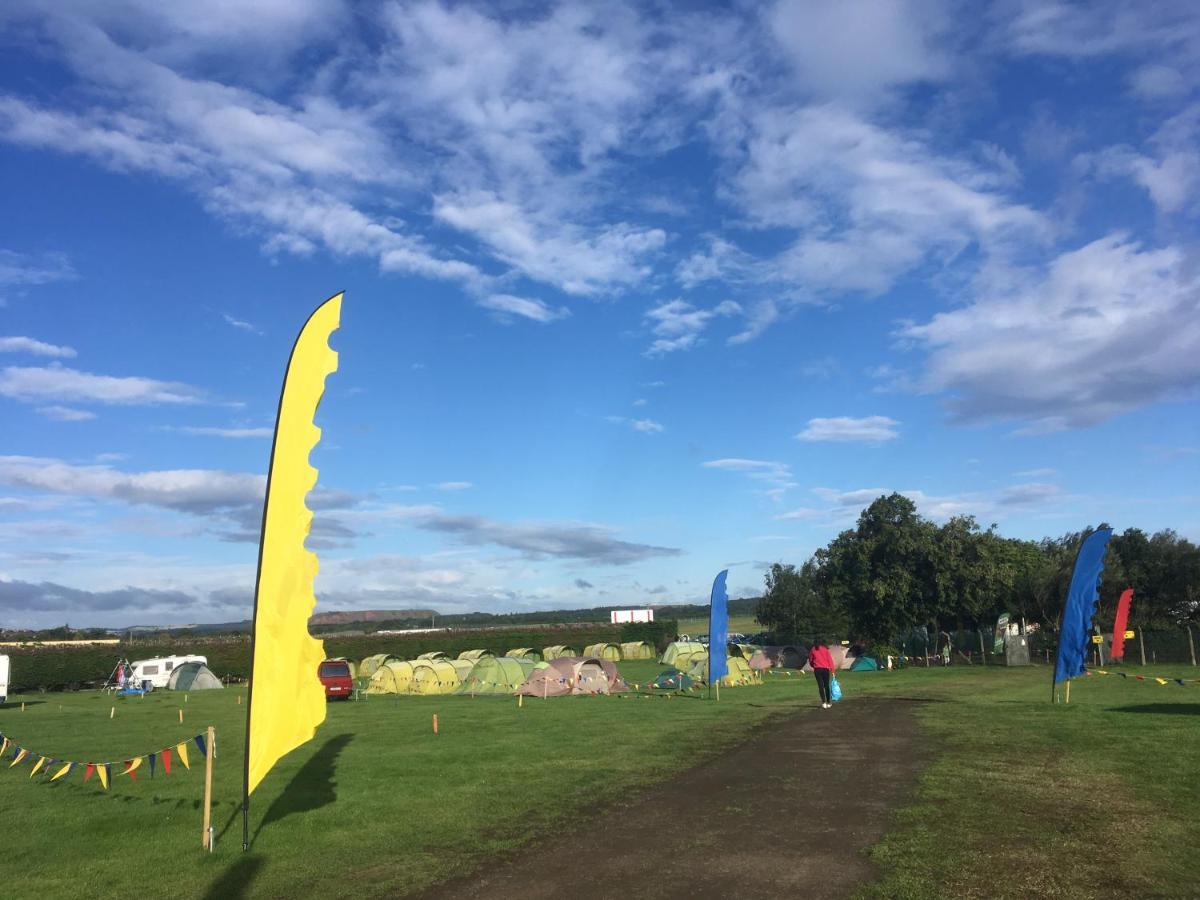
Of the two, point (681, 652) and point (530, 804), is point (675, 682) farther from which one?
point (530, 804)

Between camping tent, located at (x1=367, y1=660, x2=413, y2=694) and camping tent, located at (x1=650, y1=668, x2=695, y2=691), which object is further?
camping tent, located at (x1=367, y1=660, x2=413, y2=694)

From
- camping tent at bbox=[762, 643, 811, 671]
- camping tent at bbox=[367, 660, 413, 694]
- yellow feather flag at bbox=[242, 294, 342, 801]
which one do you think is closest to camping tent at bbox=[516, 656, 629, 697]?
camping tent at bbox=[367, 660, 413, 694]

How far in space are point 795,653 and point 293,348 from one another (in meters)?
49.7

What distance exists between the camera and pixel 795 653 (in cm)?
5388

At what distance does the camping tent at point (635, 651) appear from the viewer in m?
71.9

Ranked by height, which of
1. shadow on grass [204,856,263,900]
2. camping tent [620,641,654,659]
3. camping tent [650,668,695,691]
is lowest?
camping tent [620,641,654,659]

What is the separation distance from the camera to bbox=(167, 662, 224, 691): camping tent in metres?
47.9

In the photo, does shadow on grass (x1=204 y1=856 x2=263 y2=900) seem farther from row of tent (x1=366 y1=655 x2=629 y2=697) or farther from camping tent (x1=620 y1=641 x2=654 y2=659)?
camping tent (x1=620 y1=641 x2=654 y2=659)

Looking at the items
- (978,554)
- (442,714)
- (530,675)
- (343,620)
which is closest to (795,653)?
(978,554)

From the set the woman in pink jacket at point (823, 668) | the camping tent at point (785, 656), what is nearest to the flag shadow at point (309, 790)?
the woman in pink jacket at point (823, 668)

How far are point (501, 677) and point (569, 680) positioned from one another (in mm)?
4064

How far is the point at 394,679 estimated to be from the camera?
39.1 m

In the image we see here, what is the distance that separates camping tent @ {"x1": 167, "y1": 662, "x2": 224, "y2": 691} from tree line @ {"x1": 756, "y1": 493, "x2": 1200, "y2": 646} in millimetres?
42388

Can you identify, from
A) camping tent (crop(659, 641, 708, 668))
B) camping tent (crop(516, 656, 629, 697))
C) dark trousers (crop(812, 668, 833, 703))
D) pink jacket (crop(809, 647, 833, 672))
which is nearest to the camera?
dark trousers (crop(812, 668, 833, 703))
